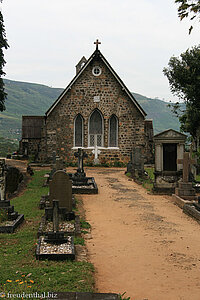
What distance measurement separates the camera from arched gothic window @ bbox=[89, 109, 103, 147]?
2844 centimetres

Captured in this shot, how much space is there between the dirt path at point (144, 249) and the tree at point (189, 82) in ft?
54.2

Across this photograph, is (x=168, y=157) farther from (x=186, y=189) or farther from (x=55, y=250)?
(x=55, y=250)

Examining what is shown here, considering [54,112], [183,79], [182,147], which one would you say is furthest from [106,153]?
[182,147]

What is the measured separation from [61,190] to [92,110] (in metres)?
18.6

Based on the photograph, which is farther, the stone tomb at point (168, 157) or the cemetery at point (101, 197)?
A: the stone tomb at point (168, 157)

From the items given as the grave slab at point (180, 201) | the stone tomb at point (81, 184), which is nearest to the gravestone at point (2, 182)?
the stone tomb at point (81, 184)

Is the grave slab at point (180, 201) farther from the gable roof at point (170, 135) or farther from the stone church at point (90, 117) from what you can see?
the stone church at point (90, 117)

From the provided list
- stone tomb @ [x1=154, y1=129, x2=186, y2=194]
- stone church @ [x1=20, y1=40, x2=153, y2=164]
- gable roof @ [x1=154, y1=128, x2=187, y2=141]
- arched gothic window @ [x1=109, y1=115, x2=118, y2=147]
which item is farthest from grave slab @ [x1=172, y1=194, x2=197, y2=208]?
arched gothic window @ [x1=109, y1=115, x2=118, y2=147]

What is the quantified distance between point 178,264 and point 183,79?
2610 cm

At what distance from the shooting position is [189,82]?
30.1 metres

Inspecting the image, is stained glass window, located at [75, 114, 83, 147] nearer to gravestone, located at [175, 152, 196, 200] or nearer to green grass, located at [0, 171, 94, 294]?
gravestone, located at [175, 152, 196, 200]

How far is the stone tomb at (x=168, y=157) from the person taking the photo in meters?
16.4

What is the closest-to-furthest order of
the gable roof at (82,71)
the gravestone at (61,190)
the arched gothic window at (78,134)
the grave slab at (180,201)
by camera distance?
the gravestone at (61,190) < the grave slab at (180,201) < the gable roof at (82,71) < the arched gothic window at (78,134)

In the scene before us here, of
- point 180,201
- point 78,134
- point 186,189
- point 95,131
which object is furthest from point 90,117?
point 180,201
